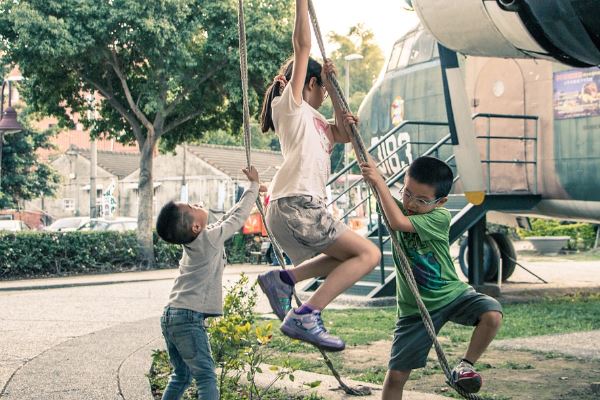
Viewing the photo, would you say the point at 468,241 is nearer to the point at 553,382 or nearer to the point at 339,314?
the point at 339,314

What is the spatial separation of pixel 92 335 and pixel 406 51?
29.8 feet

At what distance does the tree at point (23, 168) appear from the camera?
114ft

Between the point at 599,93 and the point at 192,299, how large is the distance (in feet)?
30.7

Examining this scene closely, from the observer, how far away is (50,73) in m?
22.0

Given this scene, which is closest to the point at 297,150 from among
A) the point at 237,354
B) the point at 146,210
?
the point at 237,354

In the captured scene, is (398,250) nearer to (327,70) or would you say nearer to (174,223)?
(327,70)

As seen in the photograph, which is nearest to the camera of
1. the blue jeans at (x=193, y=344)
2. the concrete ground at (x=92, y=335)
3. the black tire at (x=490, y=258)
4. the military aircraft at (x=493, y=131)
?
the blue jeans at (x=193, y=344)

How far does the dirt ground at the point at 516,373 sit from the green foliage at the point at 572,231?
24252 mm

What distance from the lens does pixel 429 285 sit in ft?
15.8

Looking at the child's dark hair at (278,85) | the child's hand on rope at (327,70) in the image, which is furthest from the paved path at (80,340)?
the child's hand on rope at (327,70)

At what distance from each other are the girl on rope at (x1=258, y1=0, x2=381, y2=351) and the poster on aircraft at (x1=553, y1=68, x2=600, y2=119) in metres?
8.83

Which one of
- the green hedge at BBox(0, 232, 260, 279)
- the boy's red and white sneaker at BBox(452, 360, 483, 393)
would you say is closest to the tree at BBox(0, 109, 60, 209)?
the green hedge at BBox(0, 232, 260, 279)

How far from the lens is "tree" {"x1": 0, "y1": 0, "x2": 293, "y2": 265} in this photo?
2059 cm

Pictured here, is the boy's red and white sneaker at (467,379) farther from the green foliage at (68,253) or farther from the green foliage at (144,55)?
the green foliage at (68,253)
